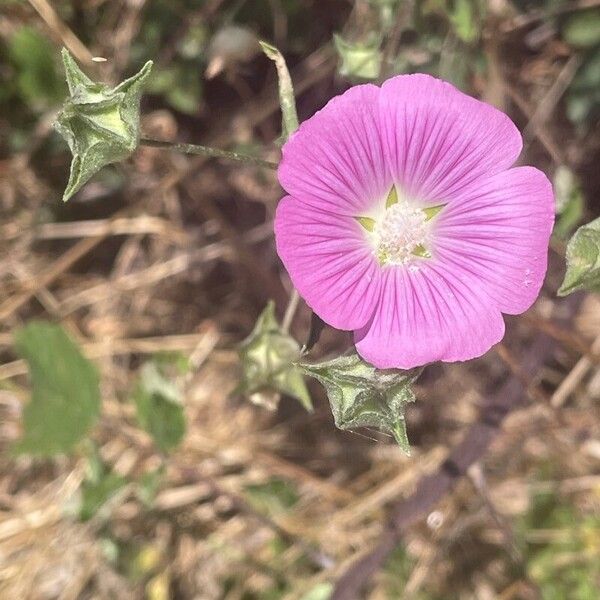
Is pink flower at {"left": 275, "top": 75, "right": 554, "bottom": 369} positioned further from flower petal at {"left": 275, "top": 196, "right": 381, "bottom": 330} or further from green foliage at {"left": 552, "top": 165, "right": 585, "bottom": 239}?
green foliage at {"left": 552, "top": 165, "right": 585, "bottom": 239}

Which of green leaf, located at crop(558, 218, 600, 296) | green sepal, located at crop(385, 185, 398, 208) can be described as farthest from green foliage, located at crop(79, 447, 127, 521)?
green leaf, located at crop(558, 218, 600, 296)

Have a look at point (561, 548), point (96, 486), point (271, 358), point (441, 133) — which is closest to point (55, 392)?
point (96, 486)

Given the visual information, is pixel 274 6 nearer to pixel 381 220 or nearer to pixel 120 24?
pixel 120 24

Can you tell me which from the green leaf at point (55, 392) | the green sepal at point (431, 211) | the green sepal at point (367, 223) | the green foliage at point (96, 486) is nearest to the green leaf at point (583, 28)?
the green sepal at point (431, 211)

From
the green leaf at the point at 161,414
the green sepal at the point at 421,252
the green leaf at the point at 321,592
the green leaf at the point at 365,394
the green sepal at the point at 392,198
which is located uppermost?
the green sepal at the point at 392,198

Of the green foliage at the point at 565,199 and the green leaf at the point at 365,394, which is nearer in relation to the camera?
the green leaf at the point at 365,394

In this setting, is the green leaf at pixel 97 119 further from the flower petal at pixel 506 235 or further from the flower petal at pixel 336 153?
the flower petal at pixel 506 235

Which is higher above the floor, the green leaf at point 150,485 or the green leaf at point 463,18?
the green leaf at point 463,18
